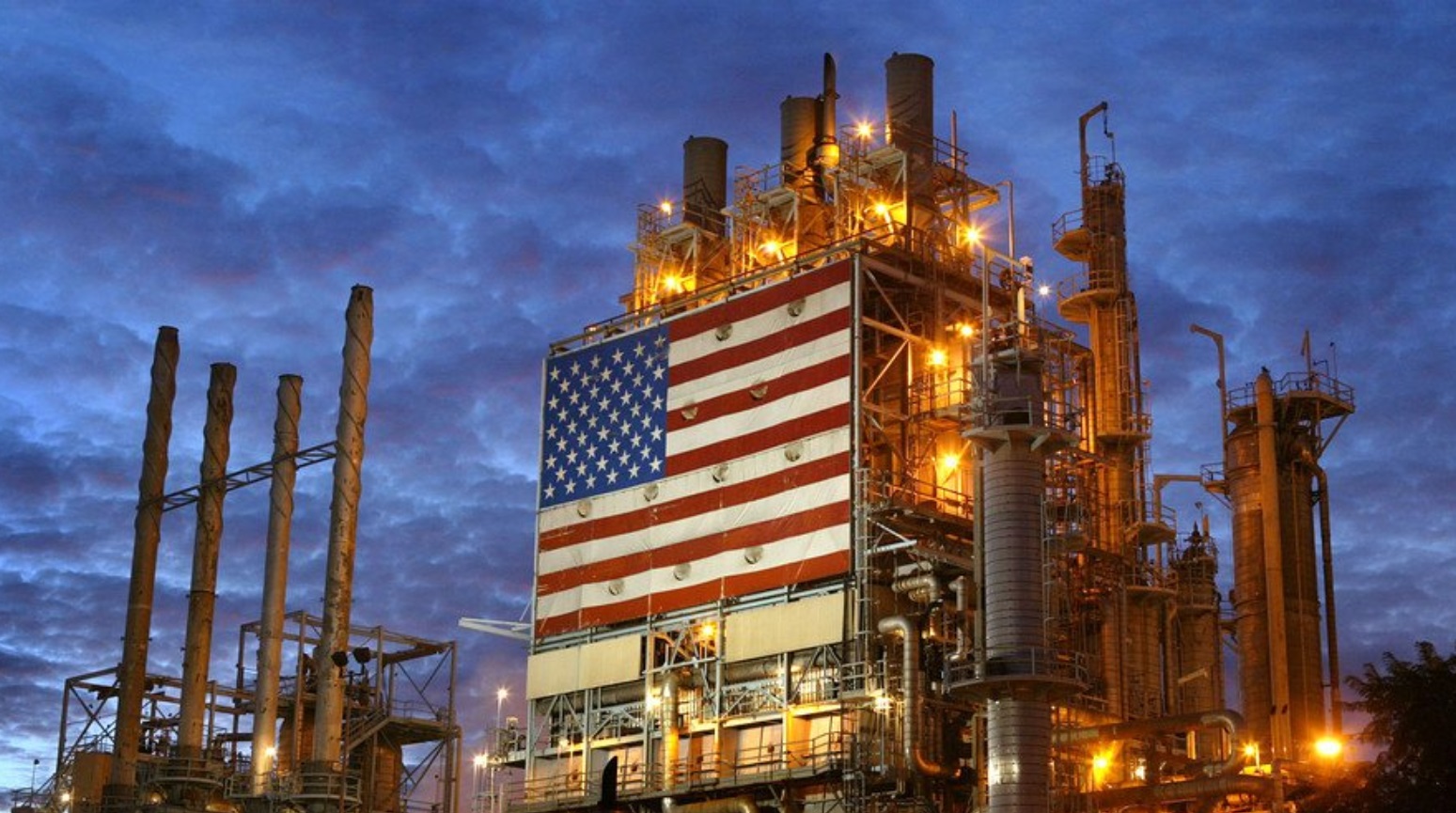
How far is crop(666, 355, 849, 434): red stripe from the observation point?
7575cm

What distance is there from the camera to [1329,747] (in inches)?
3083

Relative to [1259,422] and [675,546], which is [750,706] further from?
[1259,422]

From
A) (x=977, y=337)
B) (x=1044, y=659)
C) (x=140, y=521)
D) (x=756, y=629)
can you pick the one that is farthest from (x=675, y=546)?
(x=140, y=521)

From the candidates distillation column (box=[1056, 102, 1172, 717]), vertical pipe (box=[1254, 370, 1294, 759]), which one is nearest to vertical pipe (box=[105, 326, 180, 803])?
distillation column (box=[1056, 102, 1172, 717])

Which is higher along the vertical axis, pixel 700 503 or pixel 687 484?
pixel 687 484

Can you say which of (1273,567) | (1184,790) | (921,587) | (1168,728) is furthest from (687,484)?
(1273,567)

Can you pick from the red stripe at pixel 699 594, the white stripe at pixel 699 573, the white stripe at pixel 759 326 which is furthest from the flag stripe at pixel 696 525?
the white stripe at pixel 759 326

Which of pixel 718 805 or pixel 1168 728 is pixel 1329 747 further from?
pixel 718 805

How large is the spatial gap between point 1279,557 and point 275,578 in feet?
134

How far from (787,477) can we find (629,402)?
34.0 ft

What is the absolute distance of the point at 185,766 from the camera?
84.3 m

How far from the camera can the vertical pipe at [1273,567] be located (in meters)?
79.6

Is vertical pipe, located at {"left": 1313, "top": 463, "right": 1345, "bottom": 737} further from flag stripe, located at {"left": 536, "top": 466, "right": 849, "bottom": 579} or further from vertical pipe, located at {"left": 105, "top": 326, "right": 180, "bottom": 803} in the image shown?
vertical pipe, located at {"left": 105, "top": 326, "right": 180, "bottom": 803}

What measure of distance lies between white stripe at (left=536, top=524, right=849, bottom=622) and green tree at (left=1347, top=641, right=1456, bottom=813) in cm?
2022
